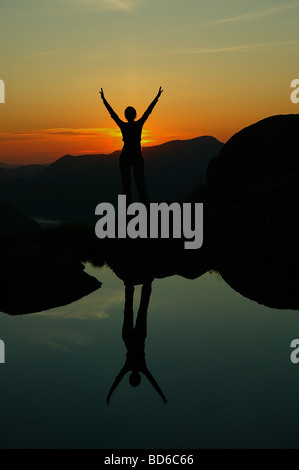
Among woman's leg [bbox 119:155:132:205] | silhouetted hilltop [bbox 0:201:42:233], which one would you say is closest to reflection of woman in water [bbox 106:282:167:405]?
woman's leg [bbox 119:155:132:205]

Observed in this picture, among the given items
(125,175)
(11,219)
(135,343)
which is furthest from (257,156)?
(135,343)

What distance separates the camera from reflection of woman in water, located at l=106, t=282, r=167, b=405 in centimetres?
498

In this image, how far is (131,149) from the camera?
37.5 feet

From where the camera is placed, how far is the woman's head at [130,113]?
1110cm

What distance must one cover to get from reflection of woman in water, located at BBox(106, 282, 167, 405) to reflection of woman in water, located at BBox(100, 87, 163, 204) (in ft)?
13.0

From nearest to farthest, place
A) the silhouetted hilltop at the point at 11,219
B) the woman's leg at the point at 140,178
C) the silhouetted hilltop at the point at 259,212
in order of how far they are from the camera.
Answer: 1. the silhouetted hilltop at the point at 259,212
2. the woman's leg at the point at 140,178
3. the silhouetted hilltop at the point at 11,219

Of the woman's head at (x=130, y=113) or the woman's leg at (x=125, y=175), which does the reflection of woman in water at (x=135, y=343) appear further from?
the woman's head at (x=130, y=113)

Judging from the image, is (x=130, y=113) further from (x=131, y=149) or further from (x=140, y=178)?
(x=140, y=178)

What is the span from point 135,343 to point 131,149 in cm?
615

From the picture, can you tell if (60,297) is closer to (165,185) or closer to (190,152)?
(165,185)

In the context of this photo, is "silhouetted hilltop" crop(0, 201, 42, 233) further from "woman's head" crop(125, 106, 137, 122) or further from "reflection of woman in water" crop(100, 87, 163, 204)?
"woman's head" crop(125, 106, 137, 122)

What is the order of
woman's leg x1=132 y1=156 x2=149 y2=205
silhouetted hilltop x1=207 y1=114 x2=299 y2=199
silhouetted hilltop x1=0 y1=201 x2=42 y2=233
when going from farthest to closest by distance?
1. silhouetted hilltop x1=0 y1=201 x2=42 y2=233
2. silhouetted hilltop x1=207 y1=114 x2=299 y2=199
3. woman's leg x1=132 y1=156 x2=149 y2=205

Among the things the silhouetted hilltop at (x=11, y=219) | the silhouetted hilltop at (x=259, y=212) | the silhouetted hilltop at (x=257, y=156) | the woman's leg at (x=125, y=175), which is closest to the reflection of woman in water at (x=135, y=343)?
the silhouetted hilltop at (x=259, y=212)

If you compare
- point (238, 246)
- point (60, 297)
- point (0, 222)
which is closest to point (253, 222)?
point (238, 246)
